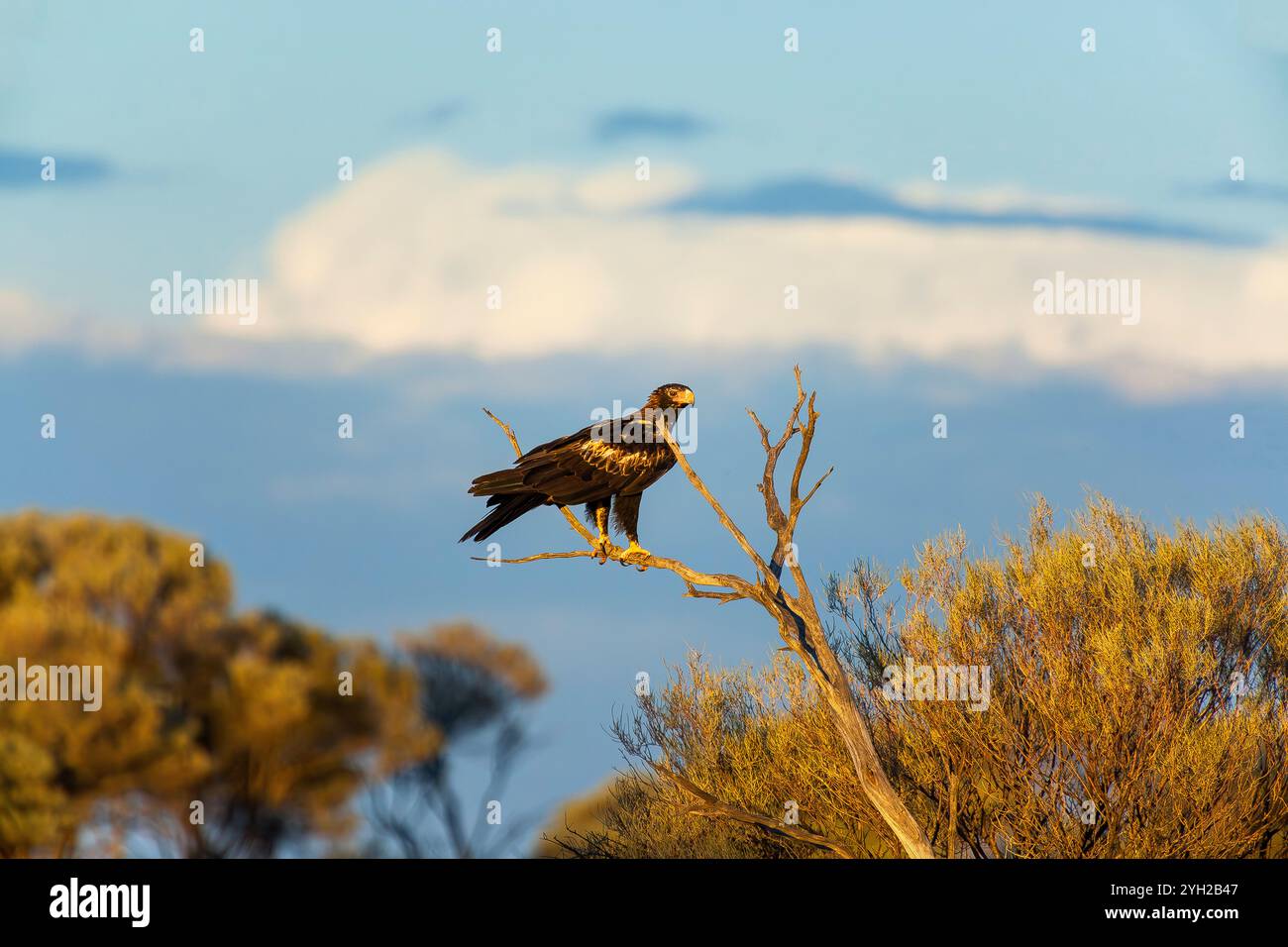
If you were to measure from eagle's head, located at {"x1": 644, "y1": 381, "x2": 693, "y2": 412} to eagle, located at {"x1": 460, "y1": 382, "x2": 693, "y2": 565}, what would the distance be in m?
0.06

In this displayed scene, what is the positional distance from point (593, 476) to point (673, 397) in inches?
40.2

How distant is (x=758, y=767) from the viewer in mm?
14867

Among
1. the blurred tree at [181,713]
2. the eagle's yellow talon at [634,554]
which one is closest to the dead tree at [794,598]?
the eagle's yellow talon at [634,554]

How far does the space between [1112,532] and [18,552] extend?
64.2 feet

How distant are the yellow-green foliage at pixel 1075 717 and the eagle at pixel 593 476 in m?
2.74

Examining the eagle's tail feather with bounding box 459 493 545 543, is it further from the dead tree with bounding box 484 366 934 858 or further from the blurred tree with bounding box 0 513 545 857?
the blurred tree with bounding box 0 513 545 857

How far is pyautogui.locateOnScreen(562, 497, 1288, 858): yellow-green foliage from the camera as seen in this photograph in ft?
40.8

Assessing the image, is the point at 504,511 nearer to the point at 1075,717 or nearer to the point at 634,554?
the point at 634,554

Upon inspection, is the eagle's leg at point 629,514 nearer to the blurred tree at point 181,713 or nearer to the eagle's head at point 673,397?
the eagle's head at point 673,397

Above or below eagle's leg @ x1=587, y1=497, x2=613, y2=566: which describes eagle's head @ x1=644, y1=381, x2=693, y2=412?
above

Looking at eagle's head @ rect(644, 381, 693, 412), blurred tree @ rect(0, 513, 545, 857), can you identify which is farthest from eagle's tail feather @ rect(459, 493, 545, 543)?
blurred tree @ rect(0, 513, 545, 857)
